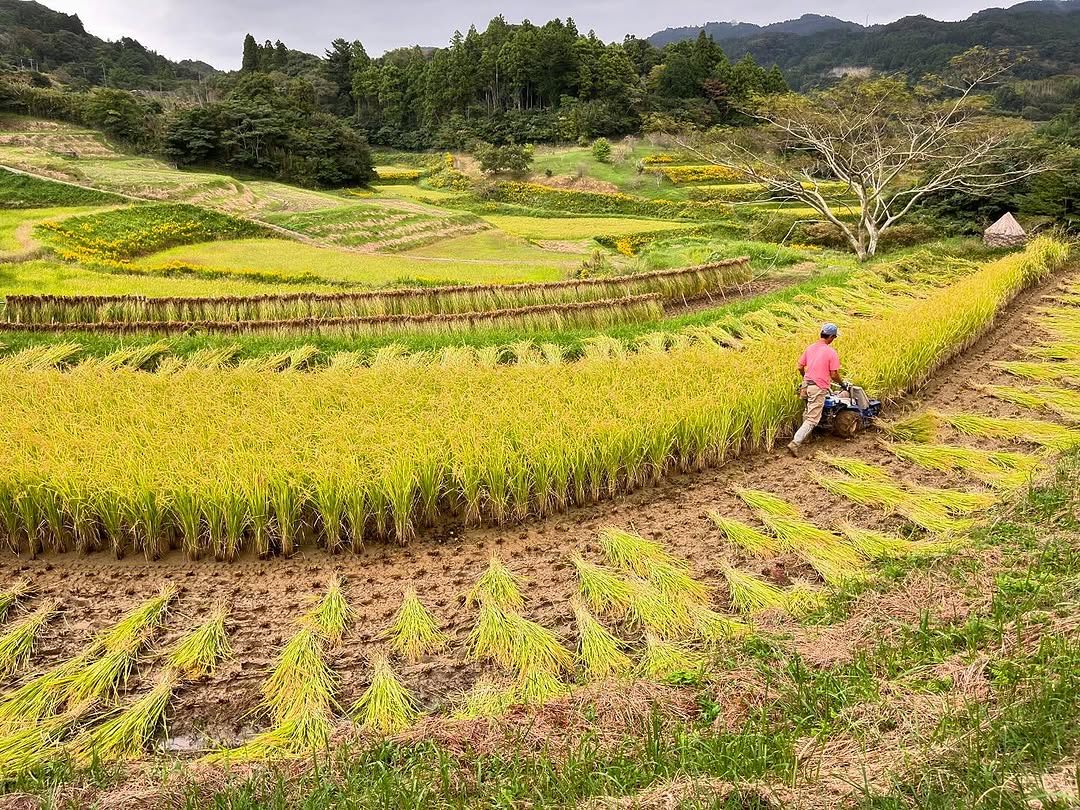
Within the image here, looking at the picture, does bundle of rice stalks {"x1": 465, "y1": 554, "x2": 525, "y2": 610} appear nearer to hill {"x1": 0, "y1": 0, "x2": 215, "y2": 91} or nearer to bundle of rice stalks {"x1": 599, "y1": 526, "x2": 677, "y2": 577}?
bundle of rice stalks {"x1": 599, "y1": 526, "x2": 677, "y2": 577}

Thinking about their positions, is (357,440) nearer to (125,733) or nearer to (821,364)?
(125,733)

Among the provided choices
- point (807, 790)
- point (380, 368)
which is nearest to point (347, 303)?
point (380, 368)

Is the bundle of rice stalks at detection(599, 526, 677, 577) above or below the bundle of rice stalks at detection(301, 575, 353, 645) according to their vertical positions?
above

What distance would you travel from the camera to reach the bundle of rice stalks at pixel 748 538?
14.1 ft

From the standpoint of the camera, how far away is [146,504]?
4.34m

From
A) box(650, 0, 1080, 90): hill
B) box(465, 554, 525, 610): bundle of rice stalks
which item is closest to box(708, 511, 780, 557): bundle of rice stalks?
box(465, 554, 525, 610): bundle of rice stalks

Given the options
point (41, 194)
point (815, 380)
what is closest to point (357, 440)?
point (815, 380)

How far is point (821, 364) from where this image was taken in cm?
605

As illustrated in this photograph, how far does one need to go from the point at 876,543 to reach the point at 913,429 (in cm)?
265

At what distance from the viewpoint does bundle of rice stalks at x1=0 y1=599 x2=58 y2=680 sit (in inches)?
132

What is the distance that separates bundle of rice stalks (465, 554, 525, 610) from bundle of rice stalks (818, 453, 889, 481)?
3119 mm

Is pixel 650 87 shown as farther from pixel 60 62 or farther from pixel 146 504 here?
pixel 60 62

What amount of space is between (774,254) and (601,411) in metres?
13.9

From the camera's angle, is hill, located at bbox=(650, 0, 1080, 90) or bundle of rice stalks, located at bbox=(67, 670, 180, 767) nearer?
bundle of rice stalks, located at bbox=(67, 670, 180, 767)
